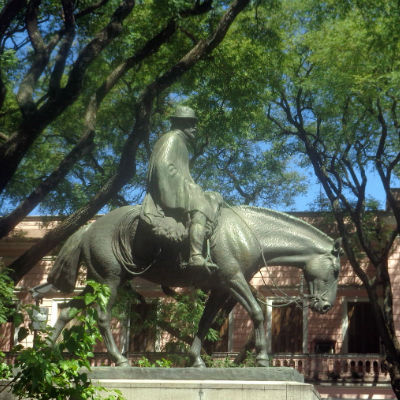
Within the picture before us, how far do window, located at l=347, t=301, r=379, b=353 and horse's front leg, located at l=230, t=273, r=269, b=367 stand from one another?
17.8m

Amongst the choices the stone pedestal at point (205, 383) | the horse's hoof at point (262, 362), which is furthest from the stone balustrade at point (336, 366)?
the stone pedestal at point (205, 383)

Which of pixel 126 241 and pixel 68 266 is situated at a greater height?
pixel 126 241

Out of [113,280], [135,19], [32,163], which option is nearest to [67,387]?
[113,280]

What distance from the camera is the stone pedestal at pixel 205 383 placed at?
25.8 feet

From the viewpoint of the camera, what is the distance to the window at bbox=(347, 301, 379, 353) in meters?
25.8

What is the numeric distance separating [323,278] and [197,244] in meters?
1.59

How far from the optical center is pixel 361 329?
26.0 meters

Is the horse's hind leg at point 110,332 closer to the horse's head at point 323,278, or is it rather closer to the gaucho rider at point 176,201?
the gaucho rider at point 176,201

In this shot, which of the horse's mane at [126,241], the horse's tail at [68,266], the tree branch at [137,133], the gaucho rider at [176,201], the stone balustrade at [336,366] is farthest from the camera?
the stone balustrade at [336,366]

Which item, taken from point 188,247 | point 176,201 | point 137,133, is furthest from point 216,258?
point 137,133

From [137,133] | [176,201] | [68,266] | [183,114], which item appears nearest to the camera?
[176,201]

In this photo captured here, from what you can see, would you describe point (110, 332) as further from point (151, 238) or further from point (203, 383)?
point (203, 383)

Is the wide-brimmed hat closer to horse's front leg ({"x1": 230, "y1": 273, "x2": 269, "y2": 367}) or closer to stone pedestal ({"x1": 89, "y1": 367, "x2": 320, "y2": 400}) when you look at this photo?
horse's front leg ({"x1": 230, "y1": 273, "x2": 269, "y2": 367})

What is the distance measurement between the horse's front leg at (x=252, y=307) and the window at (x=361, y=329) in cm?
1780
